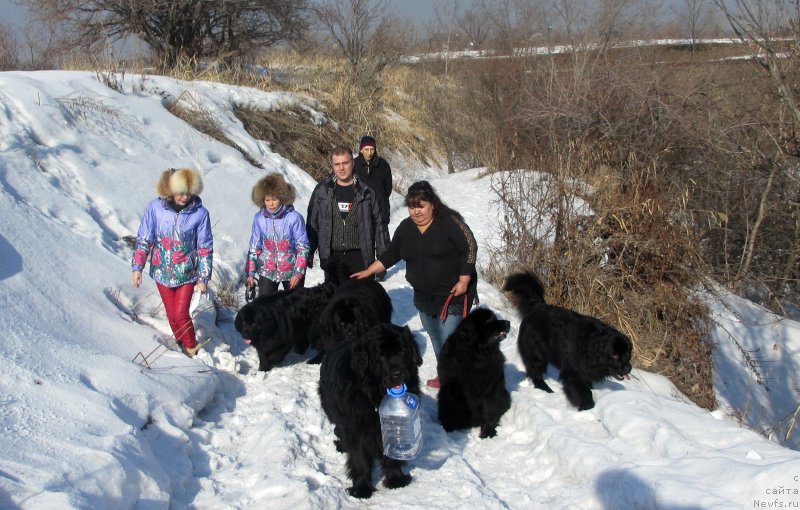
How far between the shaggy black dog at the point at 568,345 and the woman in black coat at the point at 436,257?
0.79 meters

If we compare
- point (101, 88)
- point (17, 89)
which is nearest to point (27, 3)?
point (101, 88)

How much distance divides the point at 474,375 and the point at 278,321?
1.98 metres

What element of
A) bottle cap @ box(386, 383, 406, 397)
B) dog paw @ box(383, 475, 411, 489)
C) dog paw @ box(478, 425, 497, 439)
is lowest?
dog paw @ box(478, 425, 497, 439)

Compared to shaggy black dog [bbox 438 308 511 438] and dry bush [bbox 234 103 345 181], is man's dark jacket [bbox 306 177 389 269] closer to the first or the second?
shaggy black dog [bbox 438 308 511 438]

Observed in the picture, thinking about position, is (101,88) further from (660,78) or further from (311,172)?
(660,78)

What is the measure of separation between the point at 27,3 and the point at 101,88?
20.4ft

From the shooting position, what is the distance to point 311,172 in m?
14.3

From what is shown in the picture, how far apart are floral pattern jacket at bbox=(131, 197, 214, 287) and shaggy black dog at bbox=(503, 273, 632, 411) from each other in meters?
2.93

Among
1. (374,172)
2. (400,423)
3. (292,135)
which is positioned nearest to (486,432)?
(400,423)

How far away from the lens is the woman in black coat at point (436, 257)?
217 inches

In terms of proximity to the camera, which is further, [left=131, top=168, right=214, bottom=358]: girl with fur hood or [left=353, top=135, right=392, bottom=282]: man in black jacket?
[left=353, top=135, right=392, bottom=282]: man in black jacket

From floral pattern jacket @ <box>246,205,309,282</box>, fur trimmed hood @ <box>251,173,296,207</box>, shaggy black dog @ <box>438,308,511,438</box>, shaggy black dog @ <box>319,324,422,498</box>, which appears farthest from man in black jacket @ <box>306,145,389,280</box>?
shaggy black dog @ <box>319,324,422,498</box>

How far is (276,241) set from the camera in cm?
670

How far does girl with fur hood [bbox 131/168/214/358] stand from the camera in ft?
19.4
